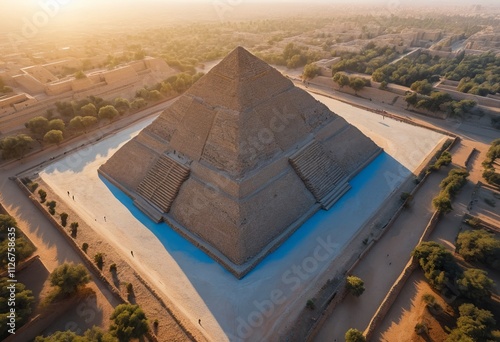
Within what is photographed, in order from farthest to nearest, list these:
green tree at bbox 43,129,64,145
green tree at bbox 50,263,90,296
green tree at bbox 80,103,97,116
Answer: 1. green tree at bbox 80,103,97,116
2. green tree at bbox 43,129,64,145
3. green tree at bbox 50,263,90,296

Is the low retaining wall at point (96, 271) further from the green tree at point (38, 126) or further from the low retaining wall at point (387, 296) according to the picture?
the green tree at point (38, 126)

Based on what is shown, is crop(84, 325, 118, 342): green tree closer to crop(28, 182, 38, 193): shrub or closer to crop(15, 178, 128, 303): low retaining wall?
crop(15, 178, 128, 303): low retaining wall

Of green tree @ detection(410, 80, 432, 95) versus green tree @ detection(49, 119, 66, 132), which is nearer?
green tree @ detection(49, 119, 66, 132)

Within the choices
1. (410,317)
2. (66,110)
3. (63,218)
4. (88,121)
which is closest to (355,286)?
(410,317)

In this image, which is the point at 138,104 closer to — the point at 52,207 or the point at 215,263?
the point at 52,207

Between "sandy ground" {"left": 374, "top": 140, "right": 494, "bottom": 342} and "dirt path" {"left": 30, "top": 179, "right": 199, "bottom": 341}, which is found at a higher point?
"sandy ground" {"left": 374, "top": 140, "right": 494, "bottom": 342}

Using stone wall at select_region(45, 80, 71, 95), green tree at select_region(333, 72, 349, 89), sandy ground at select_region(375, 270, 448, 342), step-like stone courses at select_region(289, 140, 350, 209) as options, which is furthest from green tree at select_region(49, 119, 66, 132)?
green tree at select_region(333, 72, 349, 89)
